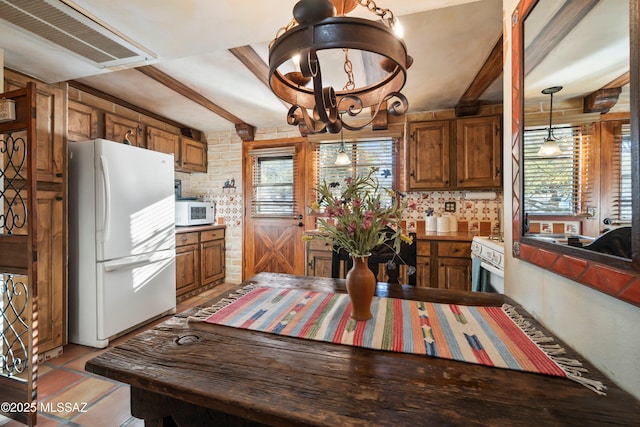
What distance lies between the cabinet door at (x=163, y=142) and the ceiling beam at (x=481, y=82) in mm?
3448

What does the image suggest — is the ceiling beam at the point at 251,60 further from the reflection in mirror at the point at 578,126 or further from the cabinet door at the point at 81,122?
the cabinet door at the point at 81,122

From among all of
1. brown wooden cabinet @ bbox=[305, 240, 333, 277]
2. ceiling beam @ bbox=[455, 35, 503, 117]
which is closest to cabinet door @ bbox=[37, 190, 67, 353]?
brown wooden cabinet @ bbox=[305, 240, 333, 277]

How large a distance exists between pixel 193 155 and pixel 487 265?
12.3ft

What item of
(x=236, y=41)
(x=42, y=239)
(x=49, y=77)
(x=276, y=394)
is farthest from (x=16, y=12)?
(x=276, y=394)

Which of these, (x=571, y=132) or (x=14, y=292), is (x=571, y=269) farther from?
(x=14, y=292)

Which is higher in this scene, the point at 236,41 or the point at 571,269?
the point at 236,41

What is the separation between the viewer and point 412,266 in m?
1.55

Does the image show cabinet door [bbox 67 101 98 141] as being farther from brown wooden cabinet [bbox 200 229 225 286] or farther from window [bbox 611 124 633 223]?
window [bbox 611 124 633 223]

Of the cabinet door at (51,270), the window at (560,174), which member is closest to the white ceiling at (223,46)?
the window at (560,174)

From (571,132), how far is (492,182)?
218 centimetres

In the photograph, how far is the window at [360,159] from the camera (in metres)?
3.38

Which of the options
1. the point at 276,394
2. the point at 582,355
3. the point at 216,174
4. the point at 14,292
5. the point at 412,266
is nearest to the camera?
the point at 276,394

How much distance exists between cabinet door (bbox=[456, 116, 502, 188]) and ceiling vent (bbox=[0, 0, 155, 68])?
2869 mm

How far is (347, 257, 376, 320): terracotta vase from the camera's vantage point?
3.17 feet
